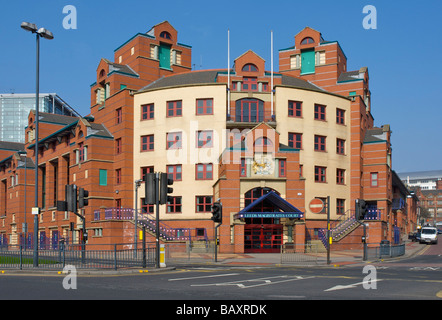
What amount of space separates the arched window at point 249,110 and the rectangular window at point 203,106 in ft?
8.52

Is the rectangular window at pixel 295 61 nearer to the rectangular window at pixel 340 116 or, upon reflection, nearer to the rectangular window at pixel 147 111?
the rectangular window at pixel 340 116

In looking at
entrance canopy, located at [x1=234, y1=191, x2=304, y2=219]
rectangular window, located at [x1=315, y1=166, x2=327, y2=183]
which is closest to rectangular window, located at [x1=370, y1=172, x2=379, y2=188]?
rectangular window, located at [x1=315, y1=166, x2=327, y2=183]

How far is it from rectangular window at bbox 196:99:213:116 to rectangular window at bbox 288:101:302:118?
7829 mm

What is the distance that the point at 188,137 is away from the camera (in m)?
51.0

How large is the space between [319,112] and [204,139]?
12217mm

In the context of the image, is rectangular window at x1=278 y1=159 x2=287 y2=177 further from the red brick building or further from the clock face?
the clock face

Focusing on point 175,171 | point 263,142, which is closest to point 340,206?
point 263,142

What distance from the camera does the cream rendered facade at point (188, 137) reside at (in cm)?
5050

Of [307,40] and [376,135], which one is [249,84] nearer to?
[307,40]

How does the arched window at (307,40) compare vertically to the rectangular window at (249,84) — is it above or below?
above

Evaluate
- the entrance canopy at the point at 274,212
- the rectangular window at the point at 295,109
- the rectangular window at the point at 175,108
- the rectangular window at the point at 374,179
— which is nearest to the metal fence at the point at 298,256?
the entrance canopy at the point at 274,212

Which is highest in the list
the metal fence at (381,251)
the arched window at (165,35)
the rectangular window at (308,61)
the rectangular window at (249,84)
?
the arched window at (165,35)

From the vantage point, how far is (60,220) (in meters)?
60.5
